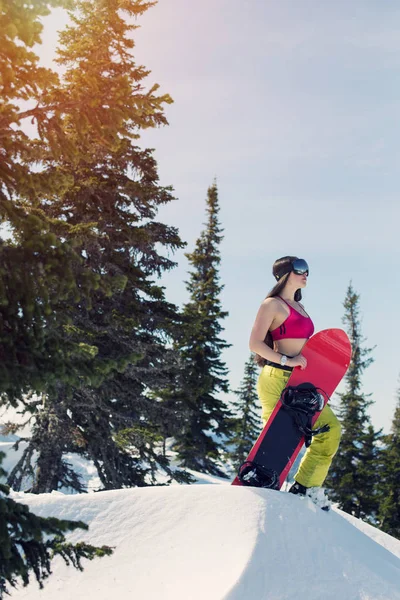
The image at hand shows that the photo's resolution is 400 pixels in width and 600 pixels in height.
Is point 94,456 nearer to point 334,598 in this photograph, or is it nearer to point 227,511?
point 227,511

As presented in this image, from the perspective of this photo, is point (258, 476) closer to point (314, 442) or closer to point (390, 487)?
point (314, 442)

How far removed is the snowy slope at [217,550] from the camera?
4.26m

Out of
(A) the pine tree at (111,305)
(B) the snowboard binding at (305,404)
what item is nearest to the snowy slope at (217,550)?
(B) the snowboard binding at (305,404)

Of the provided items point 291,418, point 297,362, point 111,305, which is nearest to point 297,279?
point 297,362

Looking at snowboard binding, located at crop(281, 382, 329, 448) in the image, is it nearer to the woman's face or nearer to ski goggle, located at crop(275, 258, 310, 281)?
the woman's face

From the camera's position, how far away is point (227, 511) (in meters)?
5.09

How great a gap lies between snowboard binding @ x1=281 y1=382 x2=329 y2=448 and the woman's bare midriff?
44cm

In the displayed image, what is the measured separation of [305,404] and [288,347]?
0.75m

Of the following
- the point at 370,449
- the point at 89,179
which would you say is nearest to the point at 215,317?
the point at 370,449

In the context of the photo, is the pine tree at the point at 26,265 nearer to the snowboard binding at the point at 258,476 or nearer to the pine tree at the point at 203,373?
the snowboard binding at the point at 258,476

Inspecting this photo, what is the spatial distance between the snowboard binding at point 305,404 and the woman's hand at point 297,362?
9.7 inches

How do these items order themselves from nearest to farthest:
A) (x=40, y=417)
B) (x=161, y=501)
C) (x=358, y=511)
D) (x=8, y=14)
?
1. (x=8, y=14)
2. (x=161, y=501)
3. (x=40, y=417)
4. (x=358, y=511)

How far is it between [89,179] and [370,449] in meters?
22.0

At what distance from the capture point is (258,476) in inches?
240
